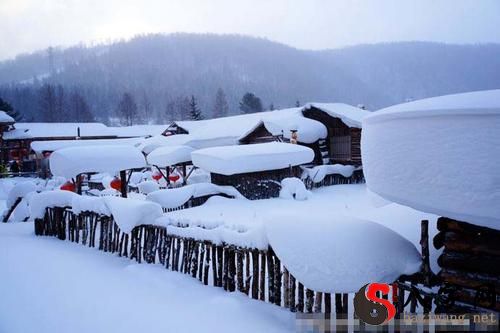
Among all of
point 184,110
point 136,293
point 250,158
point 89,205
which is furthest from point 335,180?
point 184,110

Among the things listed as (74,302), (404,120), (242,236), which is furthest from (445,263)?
(74,302)

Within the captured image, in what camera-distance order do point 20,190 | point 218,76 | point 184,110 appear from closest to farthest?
1. point 20,190
2. point 184,110
3. point 218,76

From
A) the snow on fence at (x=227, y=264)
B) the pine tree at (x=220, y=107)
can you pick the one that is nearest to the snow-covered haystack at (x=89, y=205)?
the snow on fence at (x=227, y=264)

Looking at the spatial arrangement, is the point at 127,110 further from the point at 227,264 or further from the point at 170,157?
the point at 227,264

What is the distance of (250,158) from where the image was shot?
1706 centimetres

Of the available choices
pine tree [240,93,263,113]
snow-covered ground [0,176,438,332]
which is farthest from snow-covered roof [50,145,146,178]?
pine tree [240,93,263,113]

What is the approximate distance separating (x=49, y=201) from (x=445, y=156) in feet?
34.4

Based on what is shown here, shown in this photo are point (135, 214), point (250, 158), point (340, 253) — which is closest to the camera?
point (340, 253)

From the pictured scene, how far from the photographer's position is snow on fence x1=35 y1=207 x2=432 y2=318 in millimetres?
4309

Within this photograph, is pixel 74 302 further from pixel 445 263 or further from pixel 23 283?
pixel 445 263

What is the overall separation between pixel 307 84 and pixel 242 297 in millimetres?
164900

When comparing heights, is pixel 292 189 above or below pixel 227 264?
below

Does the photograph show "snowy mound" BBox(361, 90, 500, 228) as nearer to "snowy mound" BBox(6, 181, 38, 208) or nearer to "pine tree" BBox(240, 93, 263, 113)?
"snowy mound" BBox(6, 181, 38, 208)

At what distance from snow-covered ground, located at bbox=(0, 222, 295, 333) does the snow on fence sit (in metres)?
0.18
